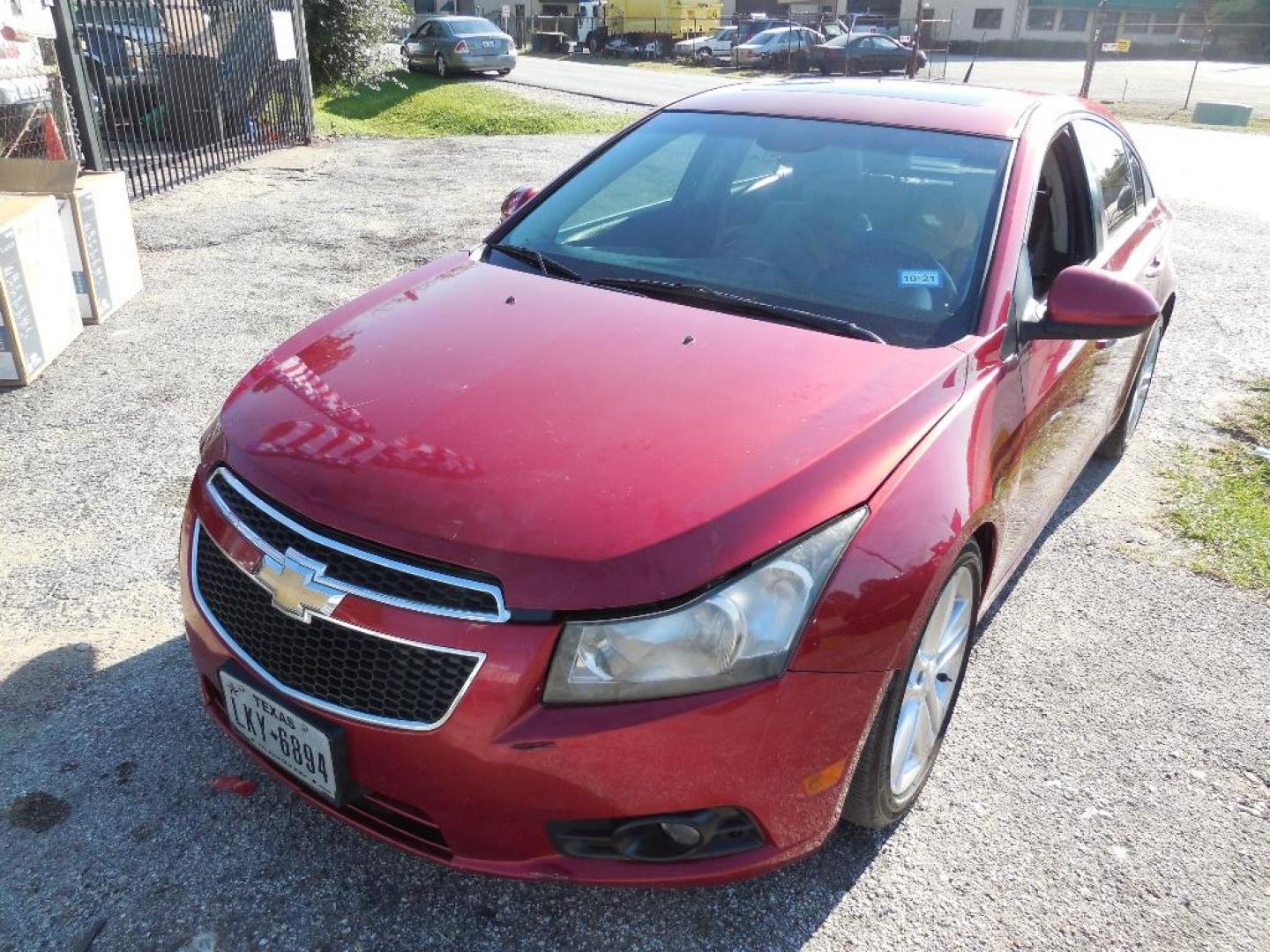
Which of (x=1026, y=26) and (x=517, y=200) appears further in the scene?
(x=1026, y=26)

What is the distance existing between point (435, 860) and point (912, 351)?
164cm

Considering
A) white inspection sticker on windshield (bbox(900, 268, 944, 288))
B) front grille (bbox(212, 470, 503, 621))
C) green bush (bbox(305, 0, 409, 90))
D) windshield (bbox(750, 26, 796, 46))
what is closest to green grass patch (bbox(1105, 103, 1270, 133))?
windshield (bbox(750, 26, 796, 46))

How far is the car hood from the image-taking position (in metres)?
1.83

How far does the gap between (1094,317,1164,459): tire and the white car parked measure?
115 ft

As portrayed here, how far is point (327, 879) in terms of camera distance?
2236mm

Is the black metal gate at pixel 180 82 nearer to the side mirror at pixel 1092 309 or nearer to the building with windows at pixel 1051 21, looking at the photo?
the side mirror at pixel 1092 309

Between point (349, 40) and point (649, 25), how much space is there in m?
27.7

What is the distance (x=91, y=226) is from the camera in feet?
18.9

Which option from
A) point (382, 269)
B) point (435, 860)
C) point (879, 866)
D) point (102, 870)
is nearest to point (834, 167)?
point (879, 866)

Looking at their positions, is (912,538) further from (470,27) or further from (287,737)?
(470,27)

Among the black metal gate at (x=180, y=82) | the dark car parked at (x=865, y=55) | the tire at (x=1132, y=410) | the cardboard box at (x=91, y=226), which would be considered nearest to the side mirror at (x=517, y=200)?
the tire at (x=1132, y=410)

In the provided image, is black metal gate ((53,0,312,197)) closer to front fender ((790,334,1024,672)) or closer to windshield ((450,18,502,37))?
front fender ((790,334,1024,672))

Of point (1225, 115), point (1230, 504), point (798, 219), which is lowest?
point (1225, 115)

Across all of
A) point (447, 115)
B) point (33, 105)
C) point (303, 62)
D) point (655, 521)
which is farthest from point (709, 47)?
point (655, 521)
